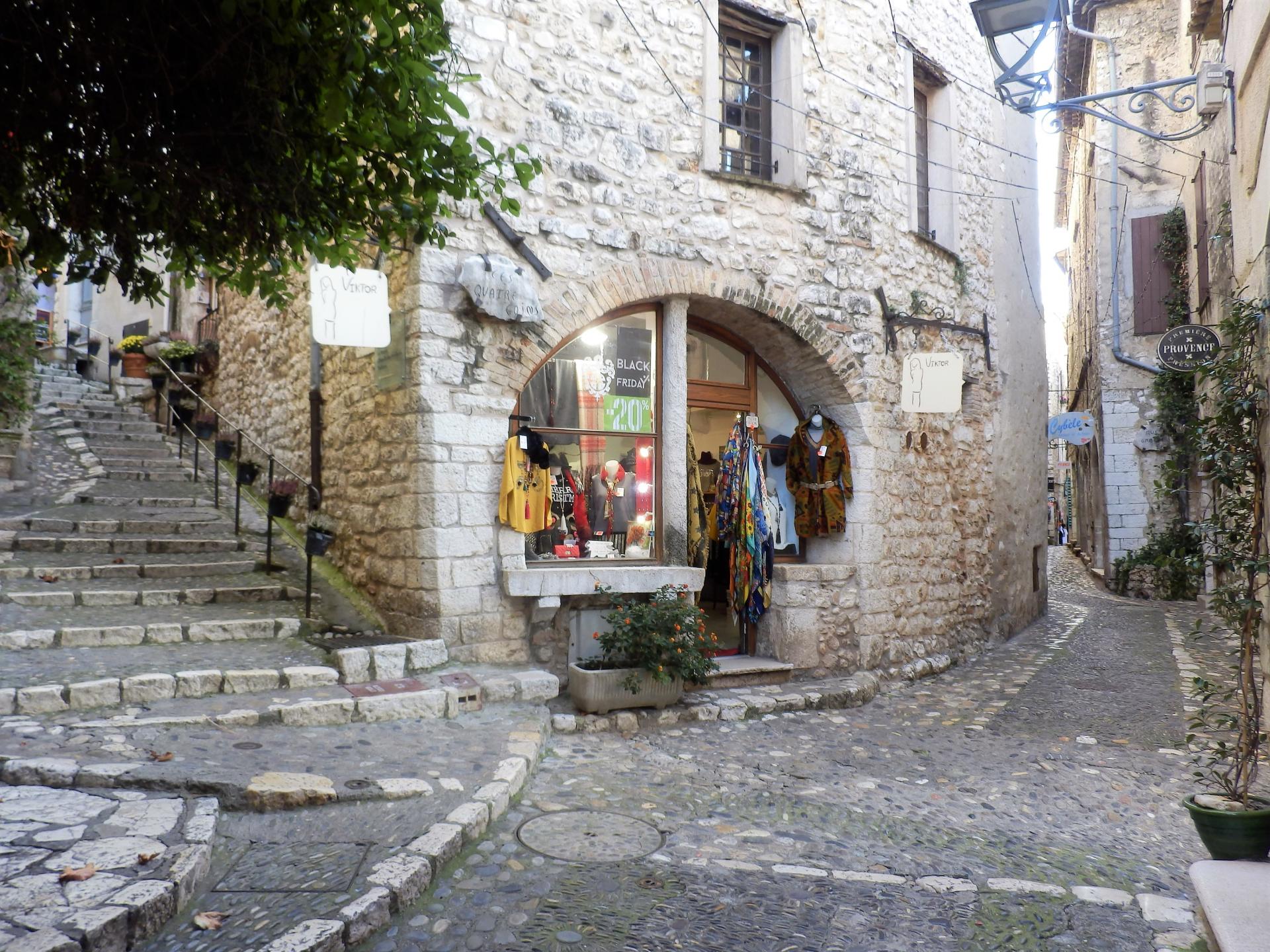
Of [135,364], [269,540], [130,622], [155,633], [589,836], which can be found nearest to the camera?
[589,836]

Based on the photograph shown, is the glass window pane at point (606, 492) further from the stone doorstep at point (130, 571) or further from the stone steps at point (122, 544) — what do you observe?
the stone steps at point (122, 544)

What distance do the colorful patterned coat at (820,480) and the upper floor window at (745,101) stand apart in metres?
2.32

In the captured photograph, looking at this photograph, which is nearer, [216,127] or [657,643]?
[216,127]

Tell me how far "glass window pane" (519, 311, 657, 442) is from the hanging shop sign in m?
9.06

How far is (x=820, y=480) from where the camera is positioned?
7.89 metres

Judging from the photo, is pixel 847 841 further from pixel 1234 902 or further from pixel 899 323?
pixel 899 323

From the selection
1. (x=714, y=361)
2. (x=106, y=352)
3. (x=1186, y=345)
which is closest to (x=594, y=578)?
(x=714, y=361)

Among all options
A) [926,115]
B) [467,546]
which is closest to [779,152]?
[926,115]

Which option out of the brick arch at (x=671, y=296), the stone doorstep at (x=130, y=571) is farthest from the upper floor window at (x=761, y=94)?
the stone doorstep at (x=130, y=571)

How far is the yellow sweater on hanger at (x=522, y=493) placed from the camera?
6.15 m

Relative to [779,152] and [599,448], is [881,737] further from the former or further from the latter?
[779,152]

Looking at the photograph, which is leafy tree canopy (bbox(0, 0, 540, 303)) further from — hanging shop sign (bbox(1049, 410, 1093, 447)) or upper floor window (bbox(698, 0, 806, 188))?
hanging shop sign (bbox(1049, 410, 1093, 447))

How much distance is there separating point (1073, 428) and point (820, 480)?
26.9 ft

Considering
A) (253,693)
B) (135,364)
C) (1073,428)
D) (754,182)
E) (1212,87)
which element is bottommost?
(253,693)
